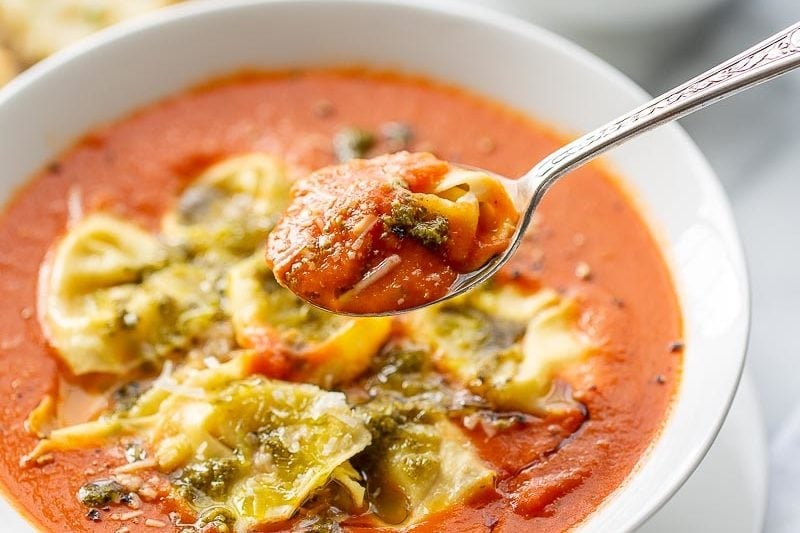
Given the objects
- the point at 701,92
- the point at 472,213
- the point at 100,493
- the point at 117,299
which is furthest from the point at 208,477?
the point at 701,92


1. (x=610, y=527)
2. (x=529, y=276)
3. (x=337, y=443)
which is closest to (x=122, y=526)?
(x=337, y=443)

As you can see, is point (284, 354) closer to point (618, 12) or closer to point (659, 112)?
point (659, 112)

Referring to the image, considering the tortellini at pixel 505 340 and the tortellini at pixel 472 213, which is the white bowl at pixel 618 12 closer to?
the tortellini at pixel 505 340

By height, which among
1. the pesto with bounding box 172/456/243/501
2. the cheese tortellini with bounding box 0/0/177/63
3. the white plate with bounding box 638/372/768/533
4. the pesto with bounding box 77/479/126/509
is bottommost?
the pesto with bounding box 77/479/126/509

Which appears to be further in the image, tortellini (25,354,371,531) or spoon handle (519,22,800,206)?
tortellini (25,354,371,531)

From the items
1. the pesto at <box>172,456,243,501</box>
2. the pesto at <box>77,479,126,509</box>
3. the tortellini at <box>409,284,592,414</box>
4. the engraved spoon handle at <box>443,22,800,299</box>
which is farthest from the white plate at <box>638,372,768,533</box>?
the pesto at <box>77,479,126,509</box>

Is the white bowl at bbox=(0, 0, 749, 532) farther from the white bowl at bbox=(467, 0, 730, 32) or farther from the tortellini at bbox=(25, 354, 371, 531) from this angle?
the tortellini at bbox=(25, 354, 371, 531)

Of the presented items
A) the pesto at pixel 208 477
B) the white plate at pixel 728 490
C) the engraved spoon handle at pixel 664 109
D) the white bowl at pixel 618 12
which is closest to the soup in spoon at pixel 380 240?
the engraved spoon handle at pixel 664 109
